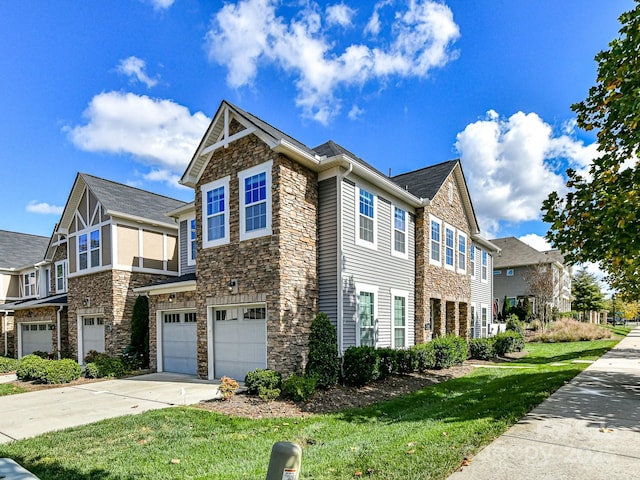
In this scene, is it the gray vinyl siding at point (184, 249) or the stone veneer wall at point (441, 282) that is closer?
the stone veneer wall at point (441, 282)

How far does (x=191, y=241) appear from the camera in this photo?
1712 centimetres

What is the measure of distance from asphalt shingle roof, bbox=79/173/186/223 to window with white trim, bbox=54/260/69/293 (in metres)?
6.65

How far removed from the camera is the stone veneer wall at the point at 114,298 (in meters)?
16.6

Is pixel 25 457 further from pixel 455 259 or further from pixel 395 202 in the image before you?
pixel 455 259

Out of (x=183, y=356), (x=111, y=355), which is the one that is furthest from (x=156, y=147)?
(x=183, y=356)

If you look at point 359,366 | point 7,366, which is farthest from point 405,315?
point 7,366

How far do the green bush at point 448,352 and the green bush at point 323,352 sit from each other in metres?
5.09

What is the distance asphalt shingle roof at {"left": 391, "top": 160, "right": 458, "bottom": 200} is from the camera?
16766 millimetres

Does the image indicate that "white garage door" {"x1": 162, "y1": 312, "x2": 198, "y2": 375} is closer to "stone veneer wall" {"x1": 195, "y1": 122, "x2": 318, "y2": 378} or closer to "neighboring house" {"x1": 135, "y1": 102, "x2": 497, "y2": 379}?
"neighboring house" {"x1": 135, "y1": 102, "x2": 497, "y2": 379}

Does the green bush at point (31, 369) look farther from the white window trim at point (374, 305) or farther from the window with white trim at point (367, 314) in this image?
the window with white trim at point (367, 314)

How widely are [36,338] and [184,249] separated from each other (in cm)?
1275

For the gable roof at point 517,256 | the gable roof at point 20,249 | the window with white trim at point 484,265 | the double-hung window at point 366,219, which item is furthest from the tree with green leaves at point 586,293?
the gable roof at point 20,249

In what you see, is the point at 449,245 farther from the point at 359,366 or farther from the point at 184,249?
the point at 184,249

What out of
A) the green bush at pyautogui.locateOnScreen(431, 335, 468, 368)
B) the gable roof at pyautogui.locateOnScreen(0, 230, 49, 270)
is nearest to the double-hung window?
the green bush at pyautogui.locateOnScreen(431, 335, 468, 368)
